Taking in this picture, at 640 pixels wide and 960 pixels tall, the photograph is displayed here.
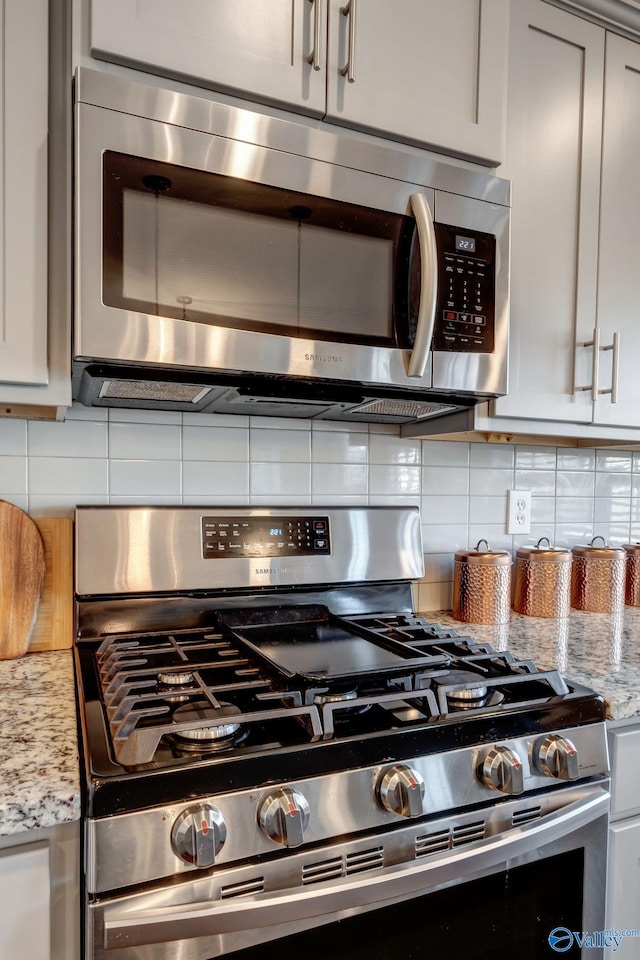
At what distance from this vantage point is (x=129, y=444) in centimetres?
129

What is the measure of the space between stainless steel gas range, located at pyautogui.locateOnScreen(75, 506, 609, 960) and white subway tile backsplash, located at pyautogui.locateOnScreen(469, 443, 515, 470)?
627mm

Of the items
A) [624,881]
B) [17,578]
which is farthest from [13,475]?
[624,881]

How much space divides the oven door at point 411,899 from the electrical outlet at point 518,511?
85cm

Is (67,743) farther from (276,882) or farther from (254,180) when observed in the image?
(254,180)

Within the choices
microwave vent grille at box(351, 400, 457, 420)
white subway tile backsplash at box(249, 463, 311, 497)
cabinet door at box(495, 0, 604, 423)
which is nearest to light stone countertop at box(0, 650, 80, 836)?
white subway tile backsplash at box(249, 463, 311, 497)

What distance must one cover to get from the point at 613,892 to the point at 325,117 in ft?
4.52

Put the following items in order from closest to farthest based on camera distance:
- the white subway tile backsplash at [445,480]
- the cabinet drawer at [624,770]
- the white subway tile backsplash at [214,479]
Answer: the cabinet drawer at [624,770] < the white subway tile backsplash at [214,479] < the white subway tile backsplash at [445,480]

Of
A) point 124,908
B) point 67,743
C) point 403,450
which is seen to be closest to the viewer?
point 124,908

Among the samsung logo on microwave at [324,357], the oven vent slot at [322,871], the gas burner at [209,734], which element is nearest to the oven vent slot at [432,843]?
the oven vent slot at [322,871]

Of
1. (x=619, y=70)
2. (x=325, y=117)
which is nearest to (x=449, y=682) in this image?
(x=325, y=117)

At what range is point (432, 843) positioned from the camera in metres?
0.79

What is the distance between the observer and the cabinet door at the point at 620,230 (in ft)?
4.59

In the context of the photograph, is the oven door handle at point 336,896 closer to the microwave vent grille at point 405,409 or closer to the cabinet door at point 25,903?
the cabinet door at point 25,903

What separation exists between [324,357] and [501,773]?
26.6 inches
